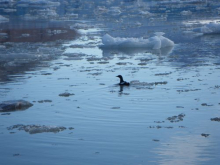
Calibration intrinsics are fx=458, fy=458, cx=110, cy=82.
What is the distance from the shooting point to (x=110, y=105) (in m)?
10.4

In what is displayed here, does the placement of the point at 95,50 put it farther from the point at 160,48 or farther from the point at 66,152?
the point at 66,152

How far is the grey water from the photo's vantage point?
7473mm

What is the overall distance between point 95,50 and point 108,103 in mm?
9628

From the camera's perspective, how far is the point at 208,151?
7359 mm

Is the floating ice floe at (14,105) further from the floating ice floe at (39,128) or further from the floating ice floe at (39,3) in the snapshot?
the floating ice floe at (39,3)

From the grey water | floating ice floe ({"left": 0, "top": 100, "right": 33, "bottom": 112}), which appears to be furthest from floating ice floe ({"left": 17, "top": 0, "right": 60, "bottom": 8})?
floating ice floe ({"left": 0, "top": 100, "right": 33, "bottom": 112})

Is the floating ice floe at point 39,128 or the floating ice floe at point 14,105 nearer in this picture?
the floating ice floe at point 39,128

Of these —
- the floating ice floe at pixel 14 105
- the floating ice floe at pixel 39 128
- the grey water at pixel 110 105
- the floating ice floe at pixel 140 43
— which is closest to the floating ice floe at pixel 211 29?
the grey water at pixel 110 105

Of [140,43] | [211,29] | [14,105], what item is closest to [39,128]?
[14,105]

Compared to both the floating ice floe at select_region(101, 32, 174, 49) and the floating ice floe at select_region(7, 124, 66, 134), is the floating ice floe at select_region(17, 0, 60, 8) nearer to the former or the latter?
the floating ice floe at select_region(101, 32, 174, 49)

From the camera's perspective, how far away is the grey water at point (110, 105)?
7473 millimetres

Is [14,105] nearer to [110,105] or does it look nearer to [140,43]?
[110,105]

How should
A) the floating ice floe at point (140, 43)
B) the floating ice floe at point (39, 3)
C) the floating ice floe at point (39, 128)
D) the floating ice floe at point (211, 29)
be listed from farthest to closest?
the floating ice floe at point (39, 3) < the floating ice floe at point (211, 29) < the floating ice floe at point (140, 43) < the floating ice floe at point (39, 128)

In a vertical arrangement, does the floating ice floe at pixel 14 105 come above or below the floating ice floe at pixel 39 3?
below
